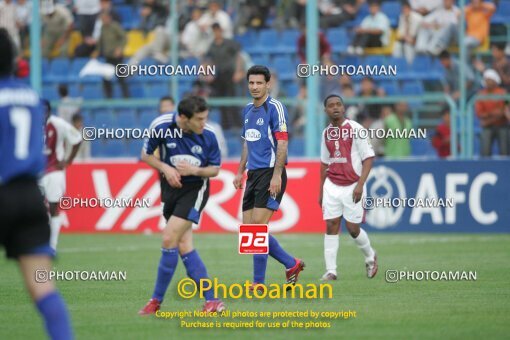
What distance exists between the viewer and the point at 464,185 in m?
20.5

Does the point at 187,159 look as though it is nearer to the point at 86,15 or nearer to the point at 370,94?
the point at 370,94

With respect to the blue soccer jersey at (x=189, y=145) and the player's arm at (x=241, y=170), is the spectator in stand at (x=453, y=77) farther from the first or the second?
the blue soccer jersey at (x=189, y=145)

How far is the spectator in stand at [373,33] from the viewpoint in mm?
21797

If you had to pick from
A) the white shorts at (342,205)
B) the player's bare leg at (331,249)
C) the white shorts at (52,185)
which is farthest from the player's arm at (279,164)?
the white shorts at (52,185)

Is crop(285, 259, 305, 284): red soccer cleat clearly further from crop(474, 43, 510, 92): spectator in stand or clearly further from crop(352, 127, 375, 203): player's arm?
crop(474, 43, 510, 92): spectator in stand

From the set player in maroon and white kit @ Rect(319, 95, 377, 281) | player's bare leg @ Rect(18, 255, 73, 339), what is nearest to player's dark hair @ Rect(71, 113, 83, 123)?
player in maroon and white kit @ Rect(319, 95, 377, 281)

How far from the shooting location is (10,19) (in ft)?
77.0

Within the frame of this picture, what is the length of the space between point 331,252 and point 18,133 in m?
7.12

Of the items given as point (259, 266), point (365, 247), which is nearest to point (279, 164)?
point (259, 266)

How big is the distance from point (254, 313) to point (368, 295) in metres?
1.91

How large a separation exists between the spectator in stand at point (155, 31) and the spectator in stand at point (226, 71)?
1.03m

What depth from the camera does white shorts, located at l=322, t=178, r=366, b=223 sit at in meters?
14.1

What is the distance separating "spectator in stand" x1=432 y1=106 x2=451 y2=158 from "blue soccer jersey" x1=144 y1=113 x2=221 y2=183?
1018 centimetres

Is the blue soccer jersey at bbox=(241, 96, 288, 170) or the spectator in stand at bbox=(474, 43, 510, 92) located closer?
the blue soccer jersey at bbox=(241, 96, 288, 170)
